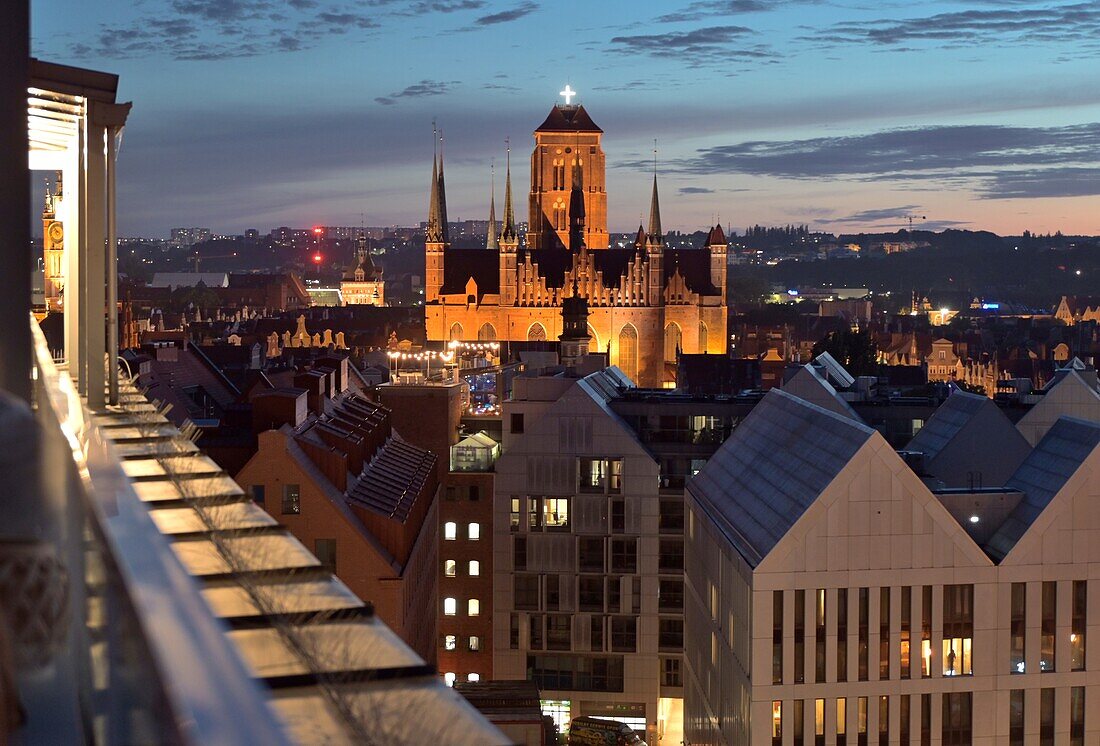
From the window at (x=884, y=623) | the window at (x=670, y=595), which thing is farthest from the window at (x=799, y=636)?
the window at (x=670, y=595)

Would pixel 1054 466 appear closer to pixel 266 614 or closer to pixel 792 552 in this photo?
pixel 792 552

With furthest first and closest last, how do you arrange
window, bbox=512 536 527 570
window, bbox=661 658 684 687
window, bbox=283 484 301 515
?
window, bbox=512 536 527 570, window, bbox=661 658 684 687, window, bbox=283 484 301 515

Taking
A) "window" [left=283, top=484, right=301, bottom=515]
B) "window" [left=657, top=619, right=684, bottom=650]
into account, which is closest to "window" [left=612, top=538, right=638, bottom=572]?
"window" [left=657, top=619, right=684, bottom=650]

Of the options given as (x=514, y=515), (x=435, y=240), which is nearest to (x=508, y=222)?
(x=435, y=240)

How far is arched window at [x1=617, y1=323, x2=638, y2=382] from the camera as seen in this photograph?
304 ft

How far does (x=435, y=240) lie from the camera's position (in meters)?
97.1

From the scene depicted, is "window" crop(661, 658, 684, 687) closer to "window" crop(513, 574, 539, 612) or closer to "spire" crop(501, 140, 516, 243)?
"window" crop(513, 574, 539, 612)

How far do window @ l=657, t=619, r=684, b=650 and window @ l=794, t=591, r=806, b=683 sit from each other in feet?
50.9

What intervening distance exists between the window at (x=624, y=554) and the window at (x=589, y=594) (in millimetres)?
528

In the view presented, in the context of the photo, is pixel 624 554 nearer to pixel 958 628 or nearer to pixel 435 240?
pixel 958 628

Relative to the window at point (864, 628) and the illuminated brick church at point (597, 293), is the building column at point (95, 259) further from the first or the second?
the illuminated brick church at point (597, 293)

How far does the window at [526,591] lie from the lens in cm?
3506

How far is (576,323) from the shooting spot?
74312mm

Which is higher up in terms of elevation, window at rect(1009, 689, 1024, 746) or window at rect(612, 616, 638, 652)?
window at rect(1009, 689, 1024, 746)
